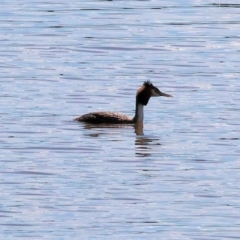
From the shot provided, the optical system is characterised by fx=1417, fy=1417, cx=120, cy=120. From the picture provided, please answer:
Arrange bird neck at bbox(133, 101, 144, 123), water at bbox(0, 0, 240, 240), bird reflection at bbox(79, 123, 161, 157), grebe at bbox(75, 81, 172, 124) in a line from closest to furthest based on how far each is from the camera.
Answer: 1. water at bbox(0, 0, 240, 240)
2. bird reflection at bbox(79, 123, 161, 157)
3. grebe at bbox(75, 81, 172, 124)
4. bird neck at bbox(133, 101, 144, 123)

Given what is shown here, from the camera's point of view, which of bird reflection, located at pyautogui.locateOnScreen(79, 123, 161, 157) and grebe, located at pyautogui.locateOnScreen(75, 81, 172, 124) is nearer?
bird reflection, located at pyautogui.locateOnScreen(79, 123, 161, 157)

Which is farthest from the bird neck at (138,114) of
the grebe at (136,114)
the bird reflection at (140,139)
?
the bird reflection at (140,139)

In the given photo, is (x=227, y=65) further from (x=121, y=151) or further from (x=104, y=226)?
(x=104, y=226)

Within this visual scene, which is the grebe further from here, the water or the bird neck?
the water

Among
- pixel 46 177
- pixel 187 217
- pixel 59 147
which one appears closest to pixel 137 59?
pixel 59 147

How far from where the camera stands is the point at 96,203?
1523cm

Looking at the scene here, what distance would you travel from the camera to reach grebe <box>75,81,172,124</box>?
69.0 feet

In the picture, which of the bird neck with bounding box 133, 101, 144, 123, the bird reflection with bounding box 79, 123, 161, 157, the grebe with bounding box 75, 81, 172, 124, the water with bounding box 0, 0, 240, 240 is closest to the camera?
the water with bounding box 0, 0, 240, 240

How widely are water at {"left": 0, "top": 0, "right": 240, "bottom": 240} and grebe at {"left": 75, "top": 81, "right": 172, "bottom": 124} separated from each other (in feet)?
0.59

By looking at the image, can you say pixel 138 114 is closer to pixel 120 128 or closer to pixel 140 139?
pixel 120 128

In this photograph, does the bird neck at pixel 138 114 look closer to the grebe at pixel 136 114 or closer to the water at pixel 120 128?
the grebe at pixel 136 114

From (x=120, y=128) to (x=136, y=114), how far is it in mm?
407

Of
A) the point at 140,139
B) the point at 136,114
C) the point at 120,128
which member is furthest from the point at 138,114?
the point at 140,139

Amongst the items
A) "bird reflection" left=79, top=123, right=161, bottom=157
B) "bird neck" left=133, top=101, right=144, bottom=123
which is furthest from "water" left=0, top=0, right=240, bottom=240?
"bird neck" left=133, top=101, right=144, bottom=123
